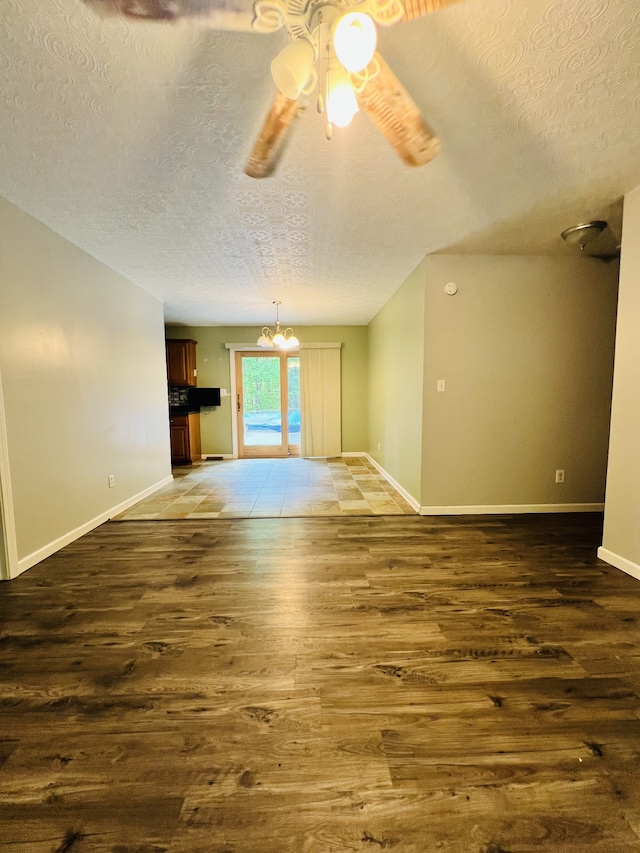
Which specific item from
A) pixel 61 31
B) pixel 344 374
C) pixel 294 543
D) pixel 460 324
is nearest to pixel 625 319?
pixel 460 324

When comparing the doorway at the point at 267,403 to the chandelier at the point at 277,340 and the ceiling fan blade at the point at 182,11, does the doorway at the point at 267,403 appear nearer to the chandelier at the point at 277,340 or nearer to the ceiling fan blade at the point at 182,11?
the chandelier at the point at 277,340

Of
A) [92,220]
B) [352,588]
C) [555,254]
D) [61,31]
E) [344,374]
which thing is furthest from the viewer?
[344,374]

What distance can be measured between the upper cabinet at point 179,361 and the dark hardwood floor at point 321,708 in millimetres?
3795

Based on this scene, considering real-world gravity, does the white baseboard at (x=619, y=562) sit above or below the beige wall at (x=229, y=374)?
below

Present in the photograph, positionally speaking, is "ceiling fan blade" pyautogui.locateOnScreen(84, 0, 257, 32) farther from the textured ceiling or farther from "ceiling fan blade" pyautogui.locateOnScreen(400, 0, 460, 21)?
"ceiling fan blade" pyautogui.locateOnScreen(400, 0, 460, 21)

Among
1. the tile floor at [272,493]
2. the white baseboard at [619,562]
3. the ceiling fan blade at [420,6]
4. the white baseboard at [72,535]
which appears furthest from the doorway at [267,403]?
the ceiling fan blade at [420,6]

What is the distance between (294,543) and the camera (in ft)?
8.40

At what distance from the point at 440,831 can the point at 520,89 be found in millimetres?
2474

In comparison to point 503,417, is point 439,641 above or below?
below

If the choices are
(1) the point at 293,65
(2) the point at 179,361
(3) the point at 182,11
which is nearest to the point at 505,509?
(1) the point at 293,65

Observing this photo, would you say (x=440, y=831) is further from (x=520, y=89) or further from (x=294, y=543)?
(x=520, y=89)

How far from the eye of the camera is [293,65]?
0.99 metres

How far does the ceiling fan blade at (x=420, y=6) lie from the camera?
94 centimetres

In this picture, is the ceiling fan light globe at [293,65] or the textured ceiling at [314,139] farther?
the textured ceiling at [314,139]
